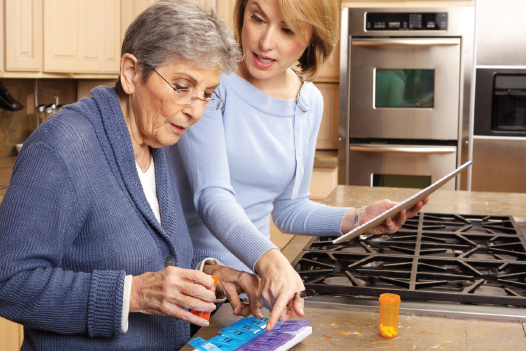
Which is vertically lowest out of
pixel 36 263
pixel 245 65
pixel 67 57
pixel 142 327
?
pixel 142 327

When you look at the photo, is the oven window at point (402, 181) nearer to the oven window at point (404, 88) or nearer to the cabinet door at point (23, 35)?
the oven window at point (404, 88)

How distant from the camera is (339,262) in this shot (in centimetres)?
148

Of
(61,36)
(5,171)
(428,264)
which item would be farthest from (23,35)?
(428,264)

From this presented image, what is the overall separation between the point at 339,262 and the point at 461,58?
2375mm

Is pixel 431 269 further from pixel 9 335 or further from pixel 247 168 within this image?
pixel 9 335

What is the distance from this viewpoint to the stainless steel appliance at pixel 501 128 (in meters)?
3.43

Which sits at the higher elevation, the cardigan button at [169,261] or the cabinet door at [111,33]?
the cabinet door at [111,33]

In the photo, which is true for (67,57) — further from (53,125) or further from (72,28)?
(53,125)

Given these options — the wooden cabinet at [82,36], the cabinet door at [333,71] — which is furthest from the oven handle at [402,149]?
the wooden cabinet at [82,36]

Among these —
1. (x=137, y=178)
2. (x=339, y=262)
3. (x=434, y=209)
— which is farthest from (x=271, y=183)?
(x=434, y=209)

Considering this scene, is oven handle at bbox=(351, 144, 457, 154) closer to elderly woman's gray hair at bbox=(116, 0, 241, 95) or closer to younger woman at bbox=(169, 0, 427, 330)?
younger woman at bbox=(169, 0, 427, 330)

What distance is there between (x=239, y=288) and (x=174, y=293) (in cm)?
25

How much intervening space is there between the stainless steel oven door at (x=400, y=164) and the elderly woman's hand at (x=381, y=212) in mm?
2154

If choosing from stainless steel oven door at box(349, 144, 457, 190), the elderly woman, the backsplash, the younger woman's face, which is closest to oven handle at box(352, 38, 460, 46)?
stainless steel oven door at box(349, 144, 457, 190)
